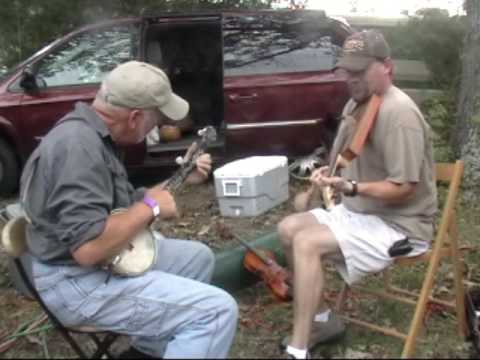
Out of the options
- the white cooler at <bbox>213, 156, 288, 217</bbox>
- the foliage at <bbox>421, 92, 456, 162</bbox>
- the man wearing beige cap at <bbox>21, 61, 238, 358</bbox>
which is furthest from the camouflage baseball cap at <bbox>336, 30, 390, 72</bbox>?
the foliage at <bbox>421, 92, 456, 162</bbox>

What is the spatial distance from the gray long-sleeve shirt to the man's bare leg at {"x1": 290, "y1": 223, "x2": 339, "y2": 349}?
0.83 meters

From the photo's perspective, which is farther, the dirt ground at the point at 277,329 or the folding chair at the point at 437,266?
the dirt ground at the point at 277,329

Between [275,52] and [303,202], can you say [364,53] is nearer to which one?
[303,202]

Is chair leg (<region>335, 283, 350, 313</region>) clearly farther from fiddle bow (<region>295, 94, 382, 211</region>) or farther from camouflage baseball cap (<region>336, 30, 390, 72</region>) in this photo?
camouflage baseball cap (<region>336, 30, 390, 72</region>)

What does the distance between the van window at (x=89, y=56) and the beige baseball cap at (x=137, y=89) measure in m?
3.47

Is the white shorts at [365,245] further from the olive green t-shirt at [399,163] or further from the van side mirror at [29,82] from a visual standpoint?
the van side mirror at [29,82]

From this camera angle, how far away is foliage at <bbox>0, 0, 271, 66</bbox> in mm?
6980

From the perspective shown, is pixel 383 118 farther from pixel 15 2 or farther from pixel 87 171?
pixel 15 2

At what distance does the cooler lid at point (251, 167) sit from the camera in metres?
5.50

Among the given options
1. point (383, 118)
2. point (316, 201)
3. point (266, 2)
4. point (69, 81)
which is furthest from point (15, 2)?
point (383, 118)

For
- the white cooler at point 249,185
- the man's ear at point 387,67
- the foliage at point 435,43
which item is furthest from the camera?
the foliage at point 435,43

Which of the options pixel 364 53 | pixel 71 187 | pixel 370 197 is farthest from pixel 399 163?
pixel 71 187

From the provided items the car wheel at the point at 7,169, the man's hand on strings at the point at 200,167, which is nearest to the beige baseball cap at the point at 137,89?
the man's hand on strings at the point at 200,167

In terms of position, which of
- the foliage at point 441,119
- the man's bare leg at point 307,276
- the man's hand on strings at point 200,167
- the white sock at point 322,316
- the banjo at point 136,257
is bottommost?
the foliage at point 441,119
